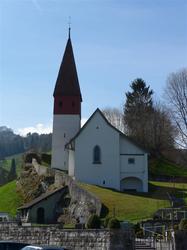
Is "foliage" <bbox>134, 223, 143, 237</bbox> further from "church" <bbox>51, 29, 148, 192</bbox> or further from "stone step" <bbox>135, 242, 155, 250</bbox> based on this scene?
"church" <bbox>51, 29, 148, 192</bbox>

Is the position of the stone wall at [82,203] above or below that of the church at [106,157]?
below

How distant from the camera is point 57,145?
66688mm

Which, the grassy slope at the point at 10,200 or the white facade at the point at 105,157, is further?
the white facade at the point at 105,157

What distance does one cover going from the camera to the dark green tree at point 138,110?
82.8 meters

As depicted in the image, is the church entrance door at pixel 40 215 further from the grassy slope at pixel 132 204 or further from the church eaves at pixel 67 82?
the church eaves at pixel 67 82

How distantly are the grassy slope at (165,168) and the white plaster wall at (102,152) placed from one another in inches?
582

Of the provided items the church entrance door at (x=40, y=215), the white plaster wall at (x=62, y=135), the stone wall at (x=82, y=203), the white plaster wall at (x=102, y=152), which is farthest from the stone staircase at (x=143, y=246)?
the white plaster wall at (x=62, y=135)

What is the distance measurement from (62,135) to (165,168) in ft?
54.3

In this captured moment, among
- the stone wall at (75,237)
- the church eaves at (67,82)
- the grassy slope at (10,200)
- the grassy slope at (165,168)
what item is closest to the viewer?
the stone wall at (75,237)

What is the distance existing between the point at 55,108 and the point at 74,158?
42.2ft

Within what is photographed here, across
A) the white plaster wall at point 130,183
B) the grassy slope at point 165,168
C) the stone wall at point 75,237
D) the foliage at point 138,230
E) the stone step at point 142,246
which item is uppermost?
the grassy slope at point 165,168

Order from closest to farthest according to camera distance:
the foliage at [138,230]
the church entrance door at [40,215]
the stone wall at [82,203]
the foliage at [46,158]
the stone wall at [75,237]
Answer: the stone wall at [75,237] < the foliage at [138,230] < the stone wall at [82,203] < the church entrance door at [40,215] < the foliage at [46,158]

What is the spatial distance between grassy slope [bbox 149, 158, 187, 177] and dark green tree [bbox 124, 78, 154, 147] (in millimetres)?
3707

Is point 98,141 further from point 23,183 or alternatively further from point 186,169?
point 186,169
